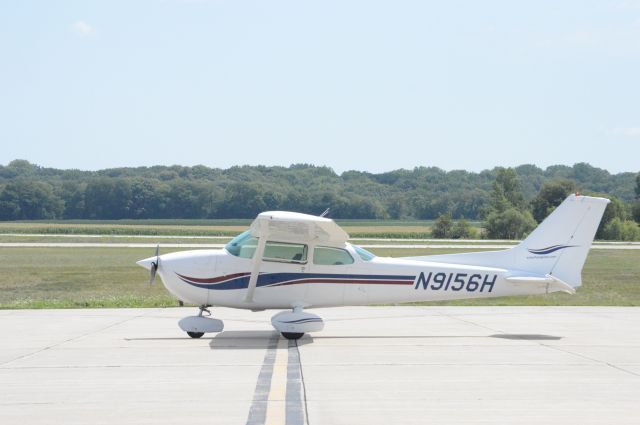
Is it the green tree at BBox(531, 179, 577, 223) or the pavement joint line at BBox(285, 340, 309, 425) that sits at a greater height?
the green tree at BBox(531, 179, 577, 223)

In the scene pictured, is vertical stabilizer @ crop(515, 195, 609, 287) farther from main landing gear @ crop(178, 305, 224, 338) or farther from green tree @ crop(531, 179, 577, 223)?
green tree @ crop(531, 179, 577, 223)

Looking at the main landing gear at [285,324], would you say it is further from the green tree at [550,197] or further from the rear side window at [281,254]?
the green tree at [550,197]

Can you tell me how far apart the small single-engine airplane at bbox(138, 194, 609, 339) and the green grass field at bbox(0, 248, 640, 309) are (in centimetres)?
707

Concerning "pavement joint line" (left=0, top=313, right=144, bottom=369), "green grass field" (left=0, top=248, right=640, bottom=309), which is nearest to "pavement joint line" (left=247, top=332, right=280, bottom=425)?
"pavement joint line" (left=0, top=313, right=144, bottom=369)

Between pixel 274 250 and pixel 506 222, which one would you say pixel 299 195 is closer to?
pixel 506 222

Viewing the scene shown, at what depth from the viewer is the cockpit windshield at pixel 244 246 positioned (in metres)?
14.1

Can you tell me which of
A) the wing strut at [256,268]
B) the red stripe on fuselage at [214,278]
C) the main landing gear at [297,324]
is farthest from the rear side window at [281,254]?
the main landing gear at [297,324]

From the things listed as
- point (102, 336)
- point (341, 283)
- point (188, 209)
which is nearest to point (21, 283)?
point (102, 336)

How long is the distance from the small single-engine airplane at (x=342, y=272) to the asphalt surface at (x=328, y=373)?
64 centimetres

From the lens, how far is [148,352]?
39.5ft

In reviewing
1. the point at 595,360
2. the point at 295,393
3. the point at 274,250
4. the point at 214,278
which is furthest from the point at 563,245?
the point at 295,393

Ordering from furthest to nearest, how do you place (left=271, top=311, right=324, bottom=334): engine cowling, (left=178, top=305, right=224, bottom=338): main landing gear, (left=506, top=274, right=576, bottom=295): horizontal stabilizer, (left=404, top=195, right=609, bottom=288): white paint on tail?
(left=404, top=195, right=609, bottom=288): white paint on tail < (left=506, top=274, right=576, bottom=295): horizontal stabilizer < (left=178, top=305, right=224, bottom=338): main landing gear < (left=271, top=311, right=324, bottom=334): engine cowling

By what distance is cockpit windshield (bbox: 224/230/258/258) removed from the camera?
14070 millimetres

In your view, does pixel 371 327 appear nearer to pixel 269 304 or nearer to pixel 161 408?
pixel 269 304
